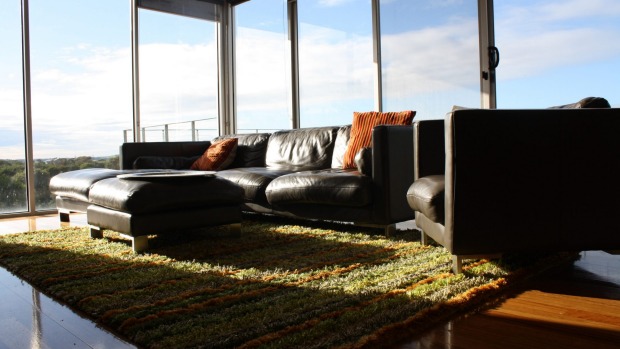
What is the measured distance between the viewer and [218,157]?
479 cm

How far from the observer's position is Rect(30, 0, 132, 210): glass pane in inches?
209

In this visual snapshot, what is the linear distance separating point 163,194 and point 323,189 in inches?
39.8

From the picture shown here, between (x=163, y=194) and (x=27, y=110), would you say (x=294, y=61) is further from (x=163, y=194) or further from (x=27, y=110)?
(x=163, y=194)

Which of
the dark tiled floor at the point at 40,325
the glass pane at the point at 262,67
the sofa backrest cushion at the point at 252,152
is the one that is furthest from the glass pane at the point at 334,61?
the dark tiled floor at the point at 40,325

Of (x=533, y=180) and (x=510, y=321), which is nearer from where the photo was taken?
(x=510, y=321)

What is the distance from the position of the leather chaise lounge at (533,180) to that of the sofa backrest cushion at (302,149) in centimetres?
224

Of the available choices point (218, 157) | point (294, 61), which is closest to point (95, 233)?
point (218, 157)

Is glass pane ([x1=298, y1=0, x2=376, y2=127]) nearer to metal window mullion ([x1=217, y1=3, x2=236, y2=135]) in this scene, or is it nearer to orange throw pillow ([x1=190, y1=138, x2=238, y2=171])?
metal window mullion ([x1=217, y1=3, x2=236, y2=135])

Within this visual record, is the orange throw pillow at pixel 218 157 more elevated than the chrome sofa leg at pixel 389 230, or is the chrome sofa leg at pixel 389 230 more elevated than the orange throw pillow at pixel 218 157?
the orange throw pillow at pixel 218 157

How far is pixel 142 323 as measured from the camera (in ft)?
5.34

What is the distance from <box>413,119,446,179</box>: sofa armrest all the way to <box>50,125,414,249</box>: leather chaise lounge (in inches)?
13.7

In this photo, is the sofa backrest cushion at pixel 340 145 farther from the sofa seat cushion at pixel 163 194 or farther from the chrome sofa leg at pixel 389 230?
the sofa seat cushion at pixel 163 194

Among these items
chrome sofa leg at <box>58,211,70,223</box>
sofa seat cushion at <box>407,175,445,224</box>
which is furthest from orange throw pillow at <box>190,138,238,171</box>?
sofa seat cushion at <box>407,175,445,224</box>

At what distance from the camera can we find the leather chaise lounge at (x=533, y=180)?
77.0 inches
